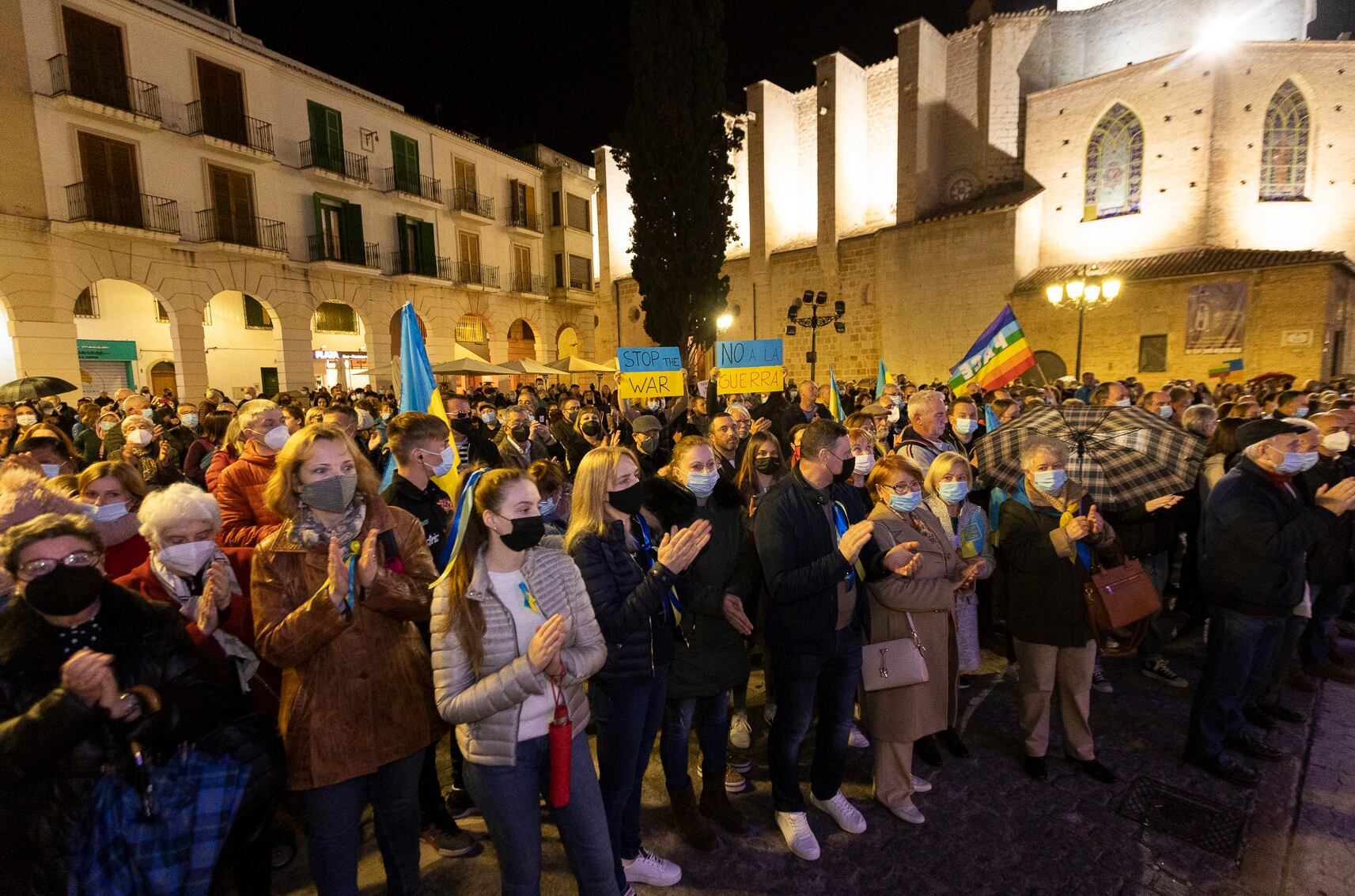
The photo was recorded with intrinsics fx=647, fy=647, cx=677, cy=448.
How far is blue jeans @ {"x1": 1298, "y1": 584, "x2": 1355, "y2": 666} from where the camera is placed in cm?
496

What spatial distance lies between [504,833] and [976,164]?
2598 centimetres

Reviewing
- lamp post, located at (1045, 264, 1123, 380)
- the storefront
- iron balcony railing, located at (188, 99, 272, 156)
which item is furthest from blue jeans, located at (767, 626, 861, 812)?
the storefront

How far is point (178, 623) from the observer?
216cm

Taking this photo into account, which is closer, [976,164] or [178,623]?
[178,623]

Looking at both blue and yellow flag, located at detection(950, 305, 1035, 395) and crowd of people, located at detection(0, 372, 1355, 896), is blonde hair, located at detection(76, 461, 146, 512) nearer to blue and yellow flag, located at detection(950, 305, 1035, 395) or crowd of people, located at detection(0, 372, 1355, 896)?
crowd of people, located at detection(0, 372, 1355, 896)

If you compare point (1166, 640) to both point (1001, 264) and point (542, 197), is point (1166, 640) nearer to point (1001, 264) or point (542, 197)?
point (1001, 264)

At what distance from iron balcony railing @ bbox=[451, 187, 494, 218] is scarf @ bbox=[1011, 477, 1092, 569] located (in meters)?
25.1

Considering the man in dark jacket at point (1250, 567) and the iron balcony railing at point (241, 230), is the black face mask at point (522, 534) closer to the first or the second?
the man in dark jacket at point (1250, 567)

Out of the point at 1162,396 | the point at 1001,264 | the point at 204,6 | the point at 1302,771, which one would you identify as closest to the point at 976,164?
the point at 1001,264

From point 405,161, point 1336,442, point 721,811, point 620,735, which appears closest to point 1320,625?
point 1336,442

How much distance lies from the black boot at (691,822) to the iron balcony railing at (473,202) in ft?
83.1

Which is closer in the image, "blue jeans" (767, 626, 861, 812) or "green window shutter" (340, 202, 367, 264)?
"blue jeans" (767, 626, 861, 812)

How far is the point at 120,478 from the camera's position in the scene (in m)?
3.02

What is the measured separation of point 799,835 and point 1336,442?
4.76 meters
